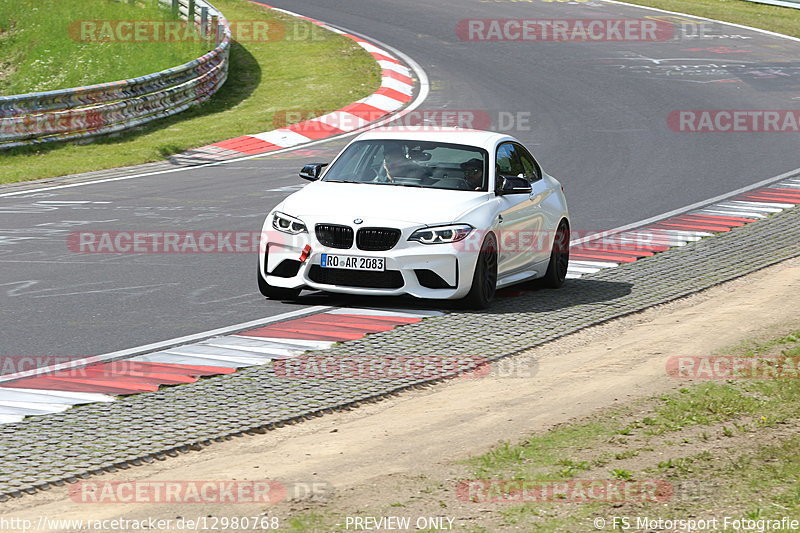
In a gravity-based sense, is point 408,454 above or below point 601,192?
above

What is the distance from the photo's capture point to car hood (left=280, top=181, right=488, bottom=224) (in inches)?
451

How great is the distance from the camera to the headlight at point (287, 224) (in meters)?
11.6

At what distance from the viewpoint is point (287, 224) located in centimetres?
1173

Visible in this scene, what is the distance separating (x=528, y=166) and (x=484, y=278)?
6.99ft

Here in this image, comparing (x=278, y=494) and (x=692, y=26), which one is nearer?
(x=278, y=494)

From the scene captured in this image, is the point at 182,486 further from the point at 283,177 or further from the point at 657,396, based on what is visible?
the point at 283,177

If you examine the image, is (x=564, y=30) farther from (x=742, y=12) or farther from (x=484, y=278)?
(x=484, y=278)

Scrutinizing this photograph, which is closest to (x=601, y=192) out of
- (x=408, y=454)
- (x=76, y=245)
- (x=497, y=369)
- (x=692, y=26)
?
(x=76, y=245)

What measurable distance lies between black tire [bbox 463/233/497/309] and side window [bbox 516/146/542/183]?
1594 mm

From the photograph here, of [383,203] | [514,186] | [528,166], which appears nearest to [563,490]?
[383,203]

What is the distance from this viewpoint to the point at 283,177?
19891mm

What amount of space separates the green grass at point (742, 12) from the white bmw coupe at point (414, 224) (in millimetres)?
26723

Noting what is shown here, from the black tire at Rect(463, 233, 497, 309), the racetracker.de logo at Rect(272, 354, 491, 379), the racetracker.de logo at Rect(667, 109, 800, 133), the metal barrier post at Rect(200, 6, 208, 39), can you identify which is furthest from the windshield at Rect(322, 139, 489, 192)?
the metal barrier post at Rect(200, 6, 208, 39)

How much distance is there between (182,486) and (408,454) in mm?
1301
